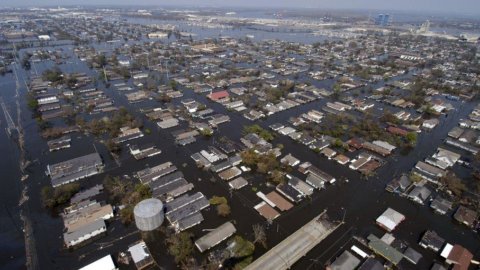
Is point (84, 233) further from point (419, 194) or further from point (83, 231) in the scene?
point (419, 194)

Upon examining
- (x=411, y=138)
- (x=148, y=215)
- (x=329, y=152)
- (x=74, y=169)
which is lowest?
(x=329, y=152)

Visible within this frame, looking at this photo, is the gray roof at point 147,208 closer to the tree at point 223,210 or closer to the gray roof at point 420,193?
the tree at point 223,210

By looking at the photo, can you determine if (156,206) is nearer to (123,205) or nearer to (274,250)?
(123,205)

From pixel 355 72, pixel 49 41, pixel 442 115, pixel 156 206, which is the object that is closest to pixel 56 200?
pixel 156 206

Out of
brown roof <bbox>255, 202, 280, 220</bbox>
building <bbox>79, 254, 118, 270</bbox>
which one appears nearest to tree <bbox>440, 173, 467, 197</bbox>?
brown roof <bbox>255, 202, 280, 220</bbox>

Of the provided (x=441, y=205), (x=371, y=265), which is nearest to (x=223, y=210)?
(x=371, y=265)

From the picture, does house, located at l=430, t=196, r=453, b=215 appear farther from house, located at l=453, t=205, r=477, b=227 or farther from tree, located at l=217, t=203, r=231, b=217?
tree, located at l=217, t=203, r=231, b=217
